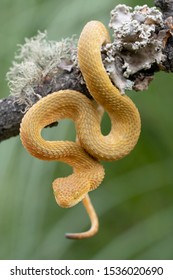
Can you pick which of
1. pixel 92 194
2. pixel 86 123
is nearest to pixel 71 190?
pixel 86 123

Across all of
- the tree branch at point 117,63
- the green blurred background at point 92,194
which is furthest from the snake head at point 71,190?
the green blurred background at point 92,194

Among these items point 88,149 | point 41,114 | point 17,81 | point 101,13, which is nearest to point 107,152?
point 88,149

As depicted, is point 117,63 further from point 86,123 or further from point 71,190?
point 71,190

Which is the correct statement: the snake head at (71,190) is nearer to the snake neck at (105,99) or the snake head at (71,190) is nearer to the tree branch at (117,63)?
the snake neck at (105,99)

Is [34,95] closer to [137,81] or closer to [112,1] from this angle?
[137,81]

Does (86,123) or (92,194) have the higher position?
(92,194)

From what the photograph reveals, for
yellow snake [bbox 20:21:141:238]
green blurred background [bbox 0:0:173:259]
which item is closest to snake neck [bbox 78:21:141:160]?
yellow snake [bbox 20:21:141:238]
